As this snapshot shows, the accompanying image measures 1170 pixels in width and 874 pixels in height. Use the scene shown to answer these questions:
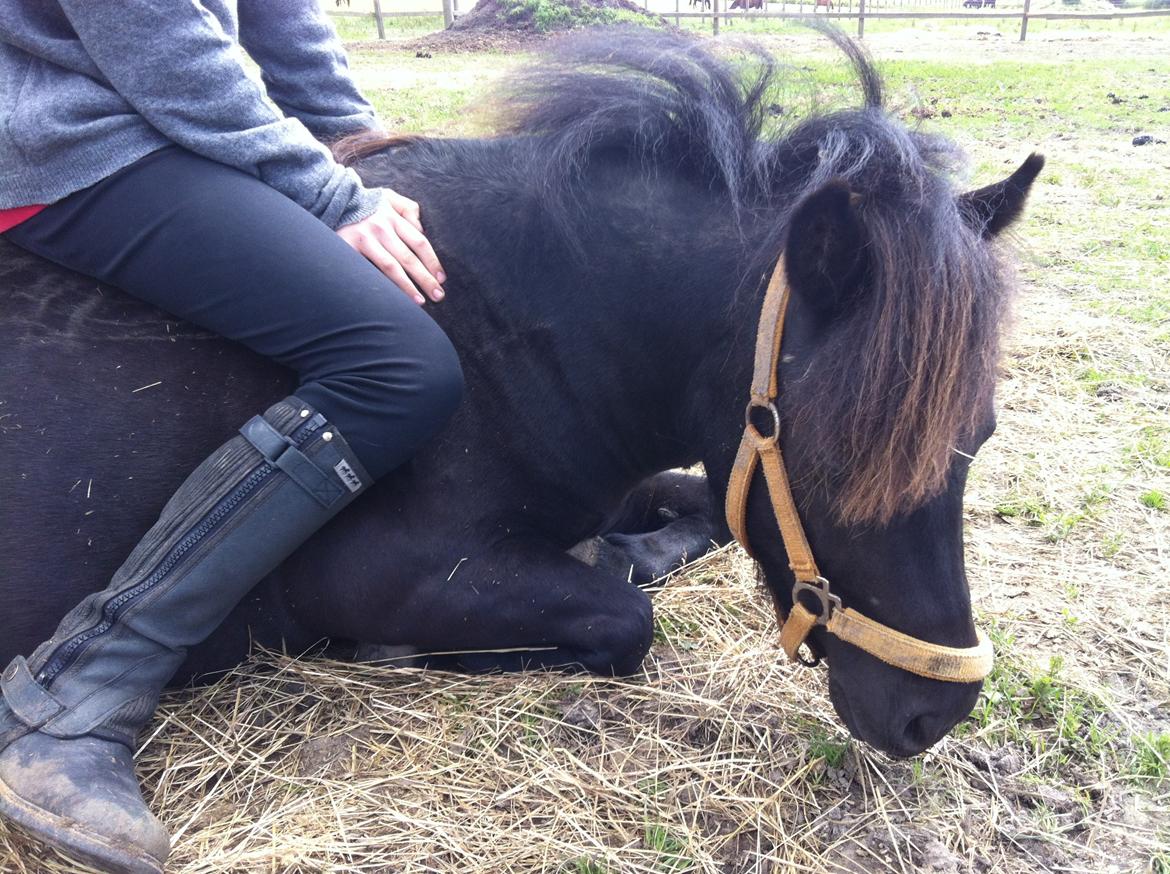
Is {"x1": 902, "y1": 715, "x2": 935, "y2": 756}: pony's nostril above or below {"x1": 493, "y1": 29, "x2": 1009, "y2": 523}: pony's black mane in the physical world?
below

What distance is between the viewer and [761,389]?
1.88 metres

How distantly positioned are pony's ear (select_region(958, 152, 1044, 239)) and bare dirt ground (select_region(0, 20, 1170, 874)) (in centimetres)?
13

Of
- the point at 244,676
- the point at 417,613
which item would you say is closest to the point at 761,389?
the point at 417,613

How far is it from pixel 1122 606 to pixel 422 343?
2.28 m

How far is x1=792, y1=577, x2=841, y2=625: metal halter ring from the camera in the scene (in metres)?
1.91

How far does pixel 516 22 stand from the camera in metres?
20.7

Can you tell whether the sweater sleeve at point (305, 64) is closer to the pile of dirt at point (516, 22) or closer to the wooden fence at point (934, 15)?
the pile of dirt at point (516, 22)

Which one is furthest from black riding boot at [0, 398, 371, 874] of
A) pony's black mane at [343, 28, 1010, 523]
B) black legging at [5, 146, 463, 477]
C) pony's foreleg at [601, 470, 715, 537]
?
pony's foreleg at [601, 470, 715, 537]

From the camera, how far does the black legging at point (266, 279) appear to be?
195 cm

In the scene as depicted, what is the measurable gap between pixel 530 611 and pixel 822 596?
76 centimetres

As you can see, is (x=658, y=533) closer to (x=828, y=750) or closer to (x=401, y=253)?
(x=828, y=750)

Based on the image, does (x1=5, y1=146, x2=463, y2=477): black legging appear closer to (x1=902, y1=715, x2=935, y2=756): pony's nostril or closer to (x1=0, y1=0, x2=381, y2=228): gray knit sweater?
(x1=0, y1=0, x2=381, y2=228): gray knit sweater

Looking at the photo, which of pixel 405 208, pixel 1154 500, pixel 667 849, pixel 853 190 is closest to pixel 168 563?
pixel 405 208

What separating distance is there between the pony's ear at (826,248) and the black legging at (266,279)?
817 mm
